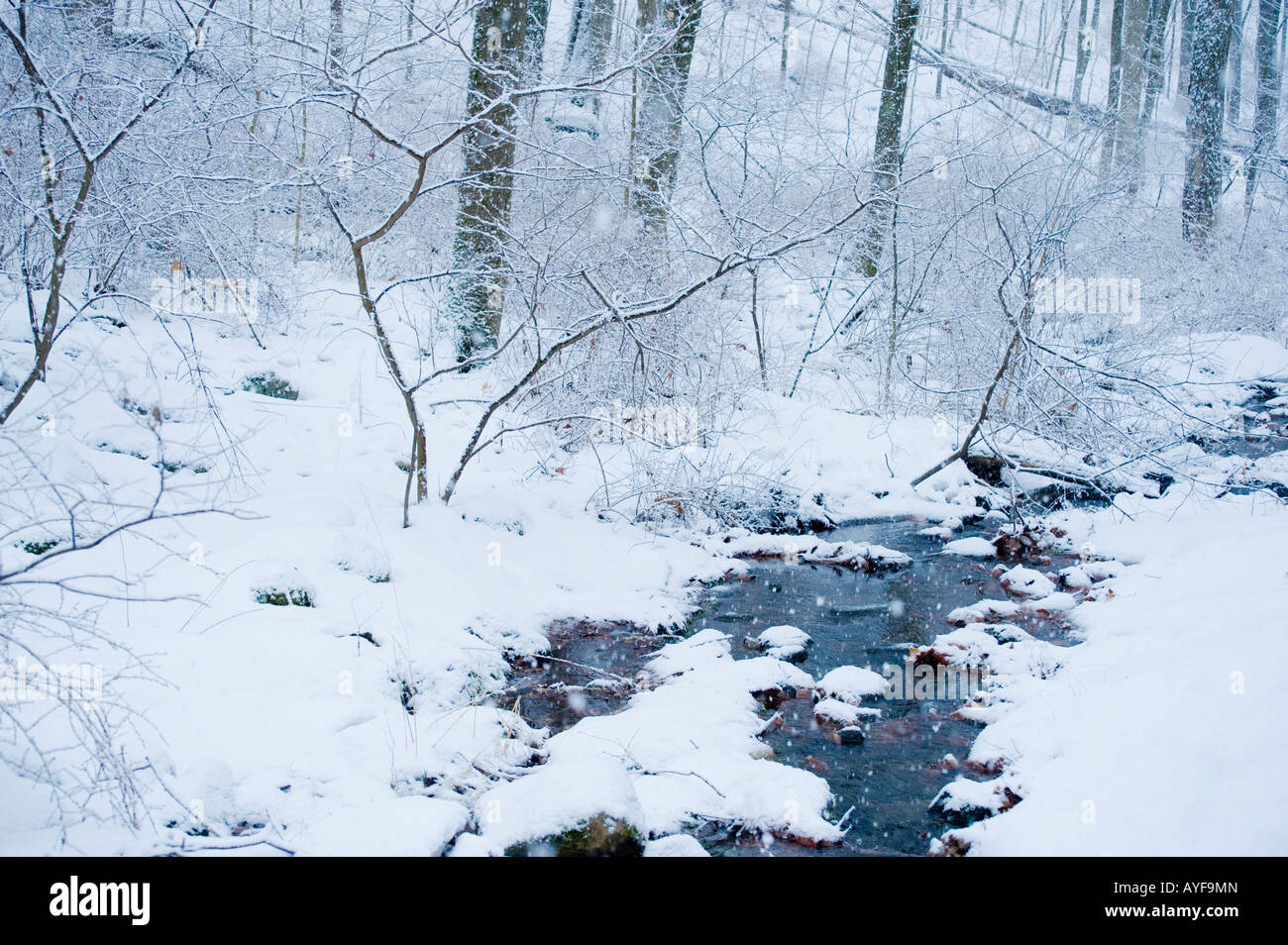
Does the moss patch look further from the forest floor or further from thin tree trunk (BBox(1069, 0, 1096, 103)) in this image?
thin tree trunk (BBox(1069, 0, 1096, 103))

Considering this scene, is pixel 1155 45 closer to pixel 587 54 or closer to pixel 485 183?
pixel 587 54

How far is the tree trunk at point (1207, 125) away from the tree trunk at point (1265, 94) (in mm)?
655

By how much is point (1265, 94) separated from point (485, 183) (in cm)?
1662

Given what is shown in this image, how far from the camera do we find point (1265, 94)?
52.8 ft

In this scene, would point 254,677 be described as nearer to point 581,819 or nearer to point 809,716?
point 581,819

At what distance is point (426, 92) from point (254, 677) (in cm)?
517

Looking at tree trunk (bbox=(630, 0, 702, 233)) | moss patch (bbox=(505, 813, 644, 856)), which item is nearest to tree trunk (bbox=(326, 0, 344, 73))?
tree trunk (bbox=(630, 0, 702, 233))

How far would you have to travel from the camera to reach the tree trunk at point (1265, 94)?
567 inches

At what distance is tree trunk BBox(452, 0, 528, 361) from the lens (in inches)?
283

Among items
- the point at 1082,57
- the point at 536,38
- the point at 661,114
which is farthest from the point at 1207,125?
A: the point at 536,38

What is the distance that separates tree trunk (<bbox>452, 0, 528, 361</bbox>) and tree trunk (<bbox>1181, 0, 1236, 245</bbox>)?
12.5 meters
